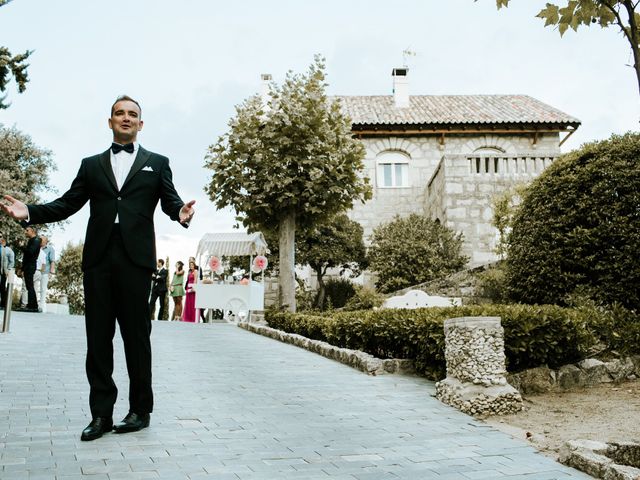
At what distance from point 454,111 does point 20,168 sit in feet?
64.9

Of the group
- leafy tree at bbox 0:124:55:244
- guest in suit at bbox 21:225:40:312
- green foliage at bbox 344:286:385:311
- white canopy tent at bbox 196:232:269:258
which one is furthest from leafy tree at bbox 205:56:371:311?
leafy tree at bbox 0:124:55:244

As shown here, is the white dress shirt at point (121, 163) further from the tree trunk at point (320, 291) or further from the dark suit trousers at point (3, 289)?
the tree trunk at point (320, 291)

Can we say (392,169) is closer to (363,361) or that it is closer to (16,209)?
(363,361)

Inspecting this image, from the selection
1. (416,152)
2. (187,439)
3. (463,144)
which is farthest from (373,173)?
(187,439)

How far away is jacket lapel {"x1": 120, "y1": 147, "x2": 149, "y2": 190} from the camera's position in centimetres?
438

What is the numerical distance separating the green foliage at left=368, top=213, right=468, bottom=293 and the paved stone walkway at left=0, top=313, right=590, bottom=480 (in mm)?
10018

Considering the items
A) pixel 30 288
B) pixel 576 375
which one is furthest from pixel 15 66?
pixel 576 375

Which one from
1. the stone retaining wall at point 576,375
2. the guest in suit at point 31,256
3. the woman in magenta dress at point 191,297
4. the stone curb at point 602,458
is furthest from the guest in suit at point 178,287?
the stone curb at point 602,458

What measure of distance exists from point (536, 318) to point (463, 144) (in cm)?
1901

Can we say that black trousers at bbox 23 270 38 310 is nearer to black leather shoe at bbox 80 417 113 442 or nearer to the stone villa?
the stone villa

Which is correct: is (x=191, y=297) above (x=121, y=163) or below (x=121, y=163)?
below

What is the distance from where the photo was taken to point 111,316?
14.1 ft

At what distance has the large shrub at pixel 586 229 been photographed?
8.71 meters

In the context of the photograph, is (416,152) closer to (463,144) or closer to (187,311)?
(463,144)
